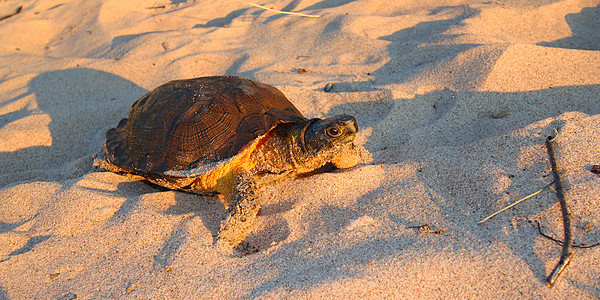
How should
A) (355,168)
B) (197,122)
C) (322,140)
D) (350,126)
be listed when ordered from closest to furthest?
(350,126), (322,140), (197,122), (355,168)

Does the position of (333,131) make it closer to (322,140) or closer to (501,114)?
(322,140)

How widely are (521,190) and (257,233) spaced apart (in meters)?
1.91

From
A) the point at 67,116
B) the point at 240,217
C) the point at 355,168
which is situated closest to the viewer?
the point at 240,217

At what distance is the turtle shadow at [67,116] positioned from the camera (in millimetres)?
3988

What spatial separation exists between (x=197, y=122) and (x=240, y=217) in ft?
3.18

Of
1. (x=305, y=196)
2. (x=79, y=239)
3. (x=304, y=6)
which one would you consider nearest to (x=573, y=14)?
(x=304, y=6)

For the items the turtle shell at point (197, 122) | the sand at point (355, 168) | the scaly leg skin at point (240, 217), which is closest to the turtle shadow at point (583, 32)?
the sand at point (355, 168)

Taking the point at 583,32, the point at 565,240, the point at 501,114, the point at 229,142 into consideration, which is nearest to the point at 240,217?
the point at 229,142

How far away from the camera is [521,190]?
8.04 feet

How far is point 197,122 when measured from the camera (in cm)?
307

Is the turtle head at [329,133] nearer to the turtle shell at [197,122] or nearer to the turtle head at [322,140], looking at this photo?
the turtle head at [322,140]

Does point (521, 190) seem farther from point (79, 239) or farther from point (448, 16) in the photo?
point (448, 16)

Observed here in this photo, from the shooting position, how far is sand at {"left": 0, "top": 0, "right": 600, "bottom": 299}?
6.98 feet

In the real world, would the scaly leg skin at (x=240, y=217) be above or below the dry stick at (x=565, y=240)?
below
